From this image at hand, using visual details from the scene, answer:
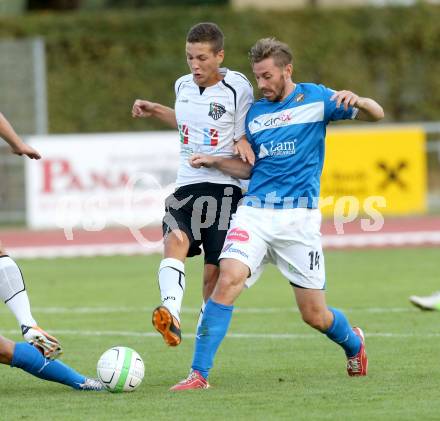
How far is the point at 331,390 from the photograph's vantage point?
7398 mm

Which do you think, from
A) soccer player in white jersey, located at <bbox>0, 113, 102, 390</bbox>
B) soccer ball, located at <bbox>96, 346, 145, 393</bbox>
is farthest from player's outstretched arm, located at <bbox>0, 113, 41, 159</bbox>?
soccer ball, located at <bbox>96, 346, 145, 393</bbox>

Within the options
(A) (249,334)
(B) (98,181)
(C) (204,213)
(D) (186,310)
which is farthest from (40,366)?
(B) (98,181)

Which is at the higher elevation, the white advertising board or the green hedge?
the green hedge

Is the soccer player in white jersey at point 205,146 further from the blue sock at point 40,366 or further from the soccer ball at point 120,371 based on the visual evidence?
the blue sock at point 40,366

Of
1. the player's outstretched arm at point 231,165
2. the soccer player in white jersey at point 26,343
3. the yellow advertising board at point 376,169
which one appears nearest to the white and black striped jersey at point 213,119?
the player's outstretched arm at point 231,165

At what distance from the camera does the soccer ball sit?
7449 millimetres

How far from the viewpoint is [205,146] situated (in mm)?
8312

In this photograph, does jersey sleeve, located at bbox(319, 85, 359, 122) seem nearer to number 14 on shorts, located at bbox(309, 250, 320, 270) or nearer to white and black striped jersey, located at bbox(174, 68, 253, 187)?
white and black striped jersey, located at bbox(174, 68, 253, 187)

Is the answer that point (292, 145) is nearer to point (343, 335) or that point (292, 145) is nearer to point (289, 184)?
point (289, 184)

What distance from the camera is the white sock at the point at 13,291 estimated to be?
766 centimetres

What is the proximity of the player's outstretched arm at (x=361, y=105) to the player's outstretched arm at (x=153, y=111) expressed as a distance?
1.46m

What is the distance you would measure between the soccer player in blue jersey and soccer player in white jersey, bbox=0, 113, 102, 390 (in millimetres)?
1162

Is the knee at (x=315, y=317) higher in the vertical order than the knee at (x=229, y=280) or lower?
lower

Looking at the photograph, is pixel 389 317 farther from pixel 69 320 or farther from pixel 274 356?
pixel 69 320
